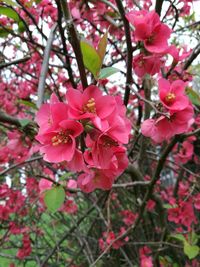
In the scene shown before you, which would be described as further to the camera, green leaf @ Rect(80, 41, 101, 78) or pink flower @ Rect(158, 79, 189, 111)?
pink flower @ Rect(158, 79, 189, 111)

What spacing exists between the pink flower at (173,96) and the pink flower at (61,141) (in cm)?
27

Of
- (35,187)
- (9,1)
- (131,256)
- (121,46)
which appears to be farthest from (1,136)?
(9,1)

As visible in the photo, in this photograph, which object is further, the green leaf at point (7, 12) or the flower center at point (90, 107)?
the green leaf at point (7, 12)

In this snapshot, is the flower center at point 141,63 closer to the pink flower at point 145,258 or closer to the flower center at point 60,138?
the flower center at point 60,138

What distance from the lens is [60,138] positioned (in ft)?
2.34

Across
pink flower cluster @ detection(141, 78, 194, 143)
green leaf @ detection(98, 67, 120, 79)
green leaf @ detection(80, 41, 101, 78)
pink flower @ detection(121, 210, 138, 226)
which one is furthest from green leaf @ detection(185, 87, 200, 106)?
pink flower @ detection(121, 210, 138, 226)

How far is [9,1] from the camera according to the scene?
915mm

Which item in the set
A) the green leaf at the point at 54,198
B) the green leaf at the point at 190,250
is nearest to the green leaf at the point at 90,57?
the green leaf at the point at 54,198

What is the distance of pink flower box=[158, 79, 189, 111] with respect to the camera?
0.88m

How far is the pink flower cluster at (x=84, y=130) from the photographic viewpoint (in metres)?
0.67

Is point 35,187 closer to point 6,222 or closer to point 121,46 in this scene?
point 6,222

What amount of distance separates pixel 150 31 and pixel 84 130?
13.2 inches

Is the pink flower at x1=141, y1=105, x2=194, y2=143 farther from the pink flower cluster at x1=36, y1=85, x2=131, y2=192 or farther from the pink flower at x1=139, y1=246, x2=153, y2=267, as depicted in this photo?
the pink flower at x1=139, y1=246, x2=153, y2=267

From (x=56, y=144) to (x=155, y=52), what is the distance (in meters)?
0.35
